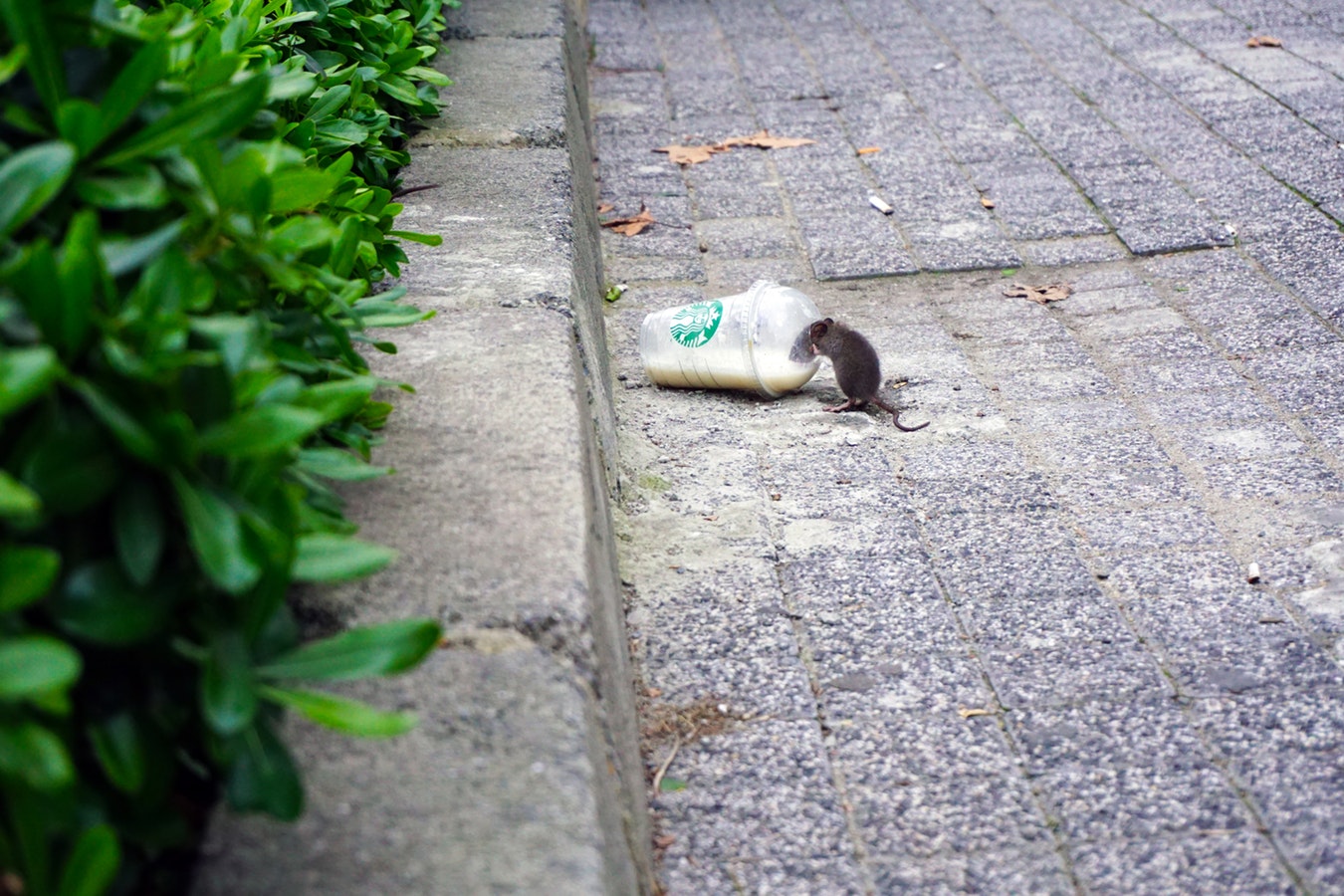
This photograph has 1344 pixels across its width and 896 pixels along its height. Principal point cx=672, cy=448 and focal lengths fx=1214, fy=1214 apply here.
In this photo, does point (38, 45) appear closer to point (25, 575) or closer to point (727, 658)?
point (25, 575)

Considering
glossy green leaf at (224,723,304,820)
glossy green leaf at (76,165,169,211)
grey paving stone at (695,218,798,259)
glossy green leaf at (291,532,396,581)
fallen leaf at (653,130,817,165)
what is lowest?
grey paving stone at (695,218,798,259)

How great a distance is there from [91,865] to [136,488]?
335 millimetres

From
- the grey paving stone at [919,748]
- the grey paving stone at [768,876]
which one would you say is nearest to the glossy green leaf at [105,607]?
the grey paving stone at [768,876]

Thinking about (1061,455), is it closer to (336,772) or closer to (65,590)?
(336,772)

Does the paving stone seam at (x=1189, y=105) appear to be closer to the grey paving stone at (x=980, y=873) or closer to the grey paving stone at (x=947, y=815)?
the grey paving stone at (x=947, y=815)

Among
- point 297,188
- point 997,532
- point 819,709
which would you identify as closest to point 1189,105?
point 997,532

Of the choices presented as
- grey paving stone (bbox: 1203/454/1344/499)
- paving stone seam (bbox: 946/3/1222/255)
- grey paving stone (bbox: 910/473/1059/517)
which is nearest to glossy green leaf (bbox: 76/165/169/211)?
grey paving stone (bbox: 910/473/1059/517)

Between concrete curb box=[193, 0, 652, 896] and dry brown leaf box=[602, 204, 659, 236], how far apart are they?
4.92 ft

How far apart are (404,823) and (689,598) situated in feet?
3.89

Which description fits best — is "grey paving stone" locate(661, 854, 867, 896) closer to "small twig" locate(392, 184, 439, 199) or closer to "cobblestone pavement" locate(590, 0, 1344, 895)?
"cobblestone pavement" locate(590, 0, 1344, 895)

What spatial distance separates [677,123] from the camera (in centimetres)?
564

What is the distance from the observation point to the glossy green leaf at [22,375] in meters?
0.95

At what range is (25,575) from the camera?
37.9 inches

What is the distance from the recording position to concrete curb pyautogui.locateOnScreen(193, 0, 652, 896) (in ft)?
3.99
